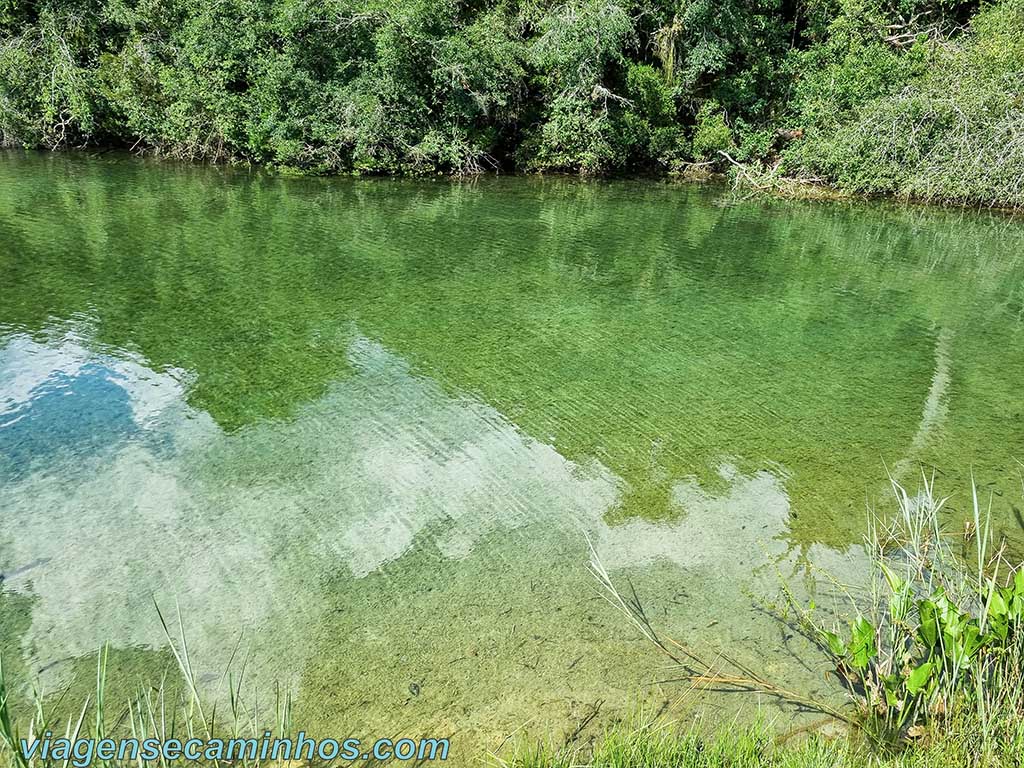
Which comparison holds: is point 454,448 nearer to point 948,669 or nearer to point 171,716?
point 171,716

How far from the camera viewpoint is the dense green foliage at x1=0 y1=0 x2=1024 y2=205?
1297 centimetres

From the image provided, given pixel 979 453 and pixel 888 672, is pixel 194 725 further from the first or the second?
pixel 979 453

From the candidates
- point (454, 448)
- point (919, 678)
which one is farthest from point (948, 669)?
point (454, 448)

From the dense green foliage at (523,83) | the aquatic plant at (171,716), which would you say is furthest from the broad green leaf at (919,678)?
the dense green foliage at (523,83)

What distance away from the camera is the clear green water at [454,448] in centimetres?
269

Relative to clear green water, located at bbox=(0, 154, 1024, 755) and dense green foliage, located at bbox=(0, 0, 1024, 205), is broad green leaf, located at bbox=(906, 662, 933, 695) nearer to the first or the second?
clear green water, located at bbox=(0, 154, 1024, 755)

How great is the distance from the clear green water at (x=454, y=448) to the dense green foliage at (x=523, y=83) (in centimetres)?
583

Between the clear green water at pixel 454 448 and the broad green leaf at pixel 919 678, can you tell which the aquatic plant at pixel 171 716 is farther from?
the broad green leaf at pixel 919 678

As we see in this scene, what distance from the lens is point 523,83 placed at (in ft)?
48.8

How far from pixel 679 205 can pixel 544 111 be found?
450 cm

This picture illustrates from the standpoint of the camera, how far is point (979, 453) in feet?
13.9

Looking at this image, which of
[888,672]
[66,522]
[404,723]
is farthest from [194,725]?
[888,672]

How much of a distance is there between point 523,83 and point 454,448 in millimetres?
12606

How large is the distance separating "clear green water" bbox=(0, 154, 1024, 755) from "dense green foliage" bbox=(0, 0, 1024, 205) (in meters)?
5.83
